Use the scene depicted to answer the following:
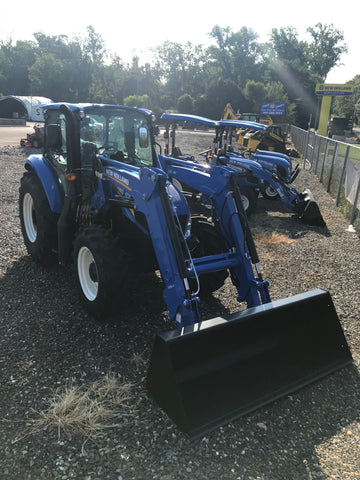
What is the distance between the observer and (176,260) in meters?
3.51

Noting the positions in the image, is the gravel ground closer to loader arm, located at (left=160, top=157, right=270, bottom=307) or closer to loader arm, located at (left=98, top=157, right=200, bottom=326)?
loader arm, located at (left=98, top=157, right=200, bottom=326)

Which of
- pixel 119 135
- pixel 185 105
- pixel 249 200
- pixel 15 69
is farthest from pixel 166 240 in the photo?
pixel 15 69

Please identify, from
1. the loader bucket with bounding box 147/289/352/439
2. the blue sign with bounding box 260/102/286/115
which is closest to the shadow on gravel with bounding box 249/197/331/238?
the loader bucket with bounding box 147/289/352/439

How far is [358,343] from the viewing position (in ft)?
13.6

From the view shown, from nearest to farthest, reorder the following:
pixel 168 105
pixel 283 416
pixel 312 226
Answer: pixel 283 416
pixel 312 226
pixel 168 105

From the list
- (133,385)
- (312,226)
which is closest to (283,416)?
(133,385)

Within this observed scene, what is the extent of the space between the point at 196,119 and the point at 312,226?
154 inches

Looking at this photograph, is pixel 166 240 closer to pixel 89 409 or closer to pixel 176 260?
pixel 176 260

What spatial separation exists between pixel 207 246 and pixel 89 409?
218 centimetres

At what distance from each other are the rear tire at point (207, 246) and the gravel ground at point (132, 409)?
13.0 inches

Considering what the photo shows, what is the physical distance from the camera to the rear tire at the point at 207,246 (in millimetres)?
4430

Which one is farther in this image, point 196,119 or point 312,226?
point 312,226

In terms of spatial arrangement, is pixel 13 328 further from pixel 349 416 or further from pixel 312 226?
pixel 312 226

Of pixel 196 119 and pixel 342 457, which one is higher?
pixel 196 119
